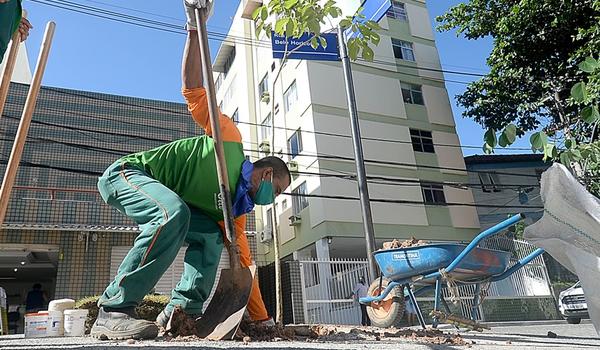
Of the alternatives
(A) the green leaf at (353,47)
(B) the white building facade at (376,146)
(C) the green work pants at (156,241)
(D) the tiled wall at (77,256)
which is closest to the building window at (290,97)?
(B) the white building facade at (376,146)

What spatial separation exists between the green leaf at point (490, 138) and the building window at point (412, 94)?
17.9 m

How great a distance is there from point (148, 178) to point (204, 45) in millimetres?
857

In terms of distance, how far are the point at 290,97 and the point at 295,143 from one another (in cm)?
222

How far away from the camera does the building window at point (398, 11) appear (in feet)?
66.2

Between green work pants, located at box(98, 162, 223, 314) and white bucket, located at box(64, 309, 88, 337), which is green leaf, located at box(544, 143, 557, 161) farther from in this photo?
white bucket, located at box(64, 309, 88, 337)

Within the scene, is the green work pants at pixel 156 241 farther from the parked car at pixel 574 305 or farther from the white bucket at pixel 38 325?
the parked car at pixel 574 305

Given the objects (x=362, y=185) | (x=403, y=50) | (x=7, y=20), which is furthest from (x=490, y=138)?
(x=403, y=50)

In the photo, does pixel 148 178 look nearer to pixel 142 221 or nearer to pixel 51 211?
pixel 142 221

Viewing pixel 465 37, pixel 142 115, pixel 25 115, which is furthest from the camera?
pixel 142 115

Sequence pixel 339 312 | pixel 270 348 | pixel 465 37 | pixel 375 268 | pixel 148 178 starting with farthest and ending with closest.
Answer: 1. pixel 465 37
2. pixel 339 312
3. pixel 375 268
4. pixel 148 178
5. pixel 270 348

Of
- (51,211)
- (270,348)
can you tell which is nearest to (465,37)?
(51,211)

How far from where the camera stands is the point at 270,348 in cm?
174

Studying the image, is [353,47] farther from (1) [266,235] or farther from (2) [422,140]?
(1) [266,235]

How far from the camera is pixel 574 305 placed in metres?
8.65
